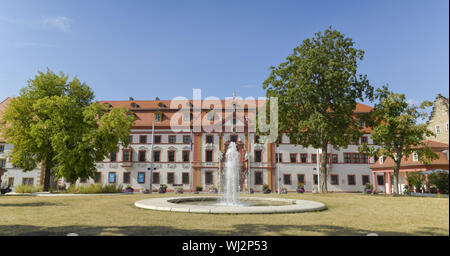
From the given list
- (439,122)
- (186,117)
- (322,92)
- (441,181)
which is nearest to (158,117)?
(186,117)

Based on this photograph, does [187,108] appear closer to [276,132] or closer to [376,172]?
[276,132]

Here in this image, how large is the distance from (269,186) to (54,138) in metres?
29.9

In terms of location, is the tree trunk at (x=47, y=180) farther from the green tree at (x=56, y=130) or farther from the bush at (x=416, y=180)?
the bush at (x=416, y=180)

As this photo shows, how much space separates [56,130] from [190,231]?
28.1m

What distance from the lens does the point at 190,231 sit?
27.5ft

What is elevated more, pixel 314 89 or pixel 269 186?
pixel 314 89

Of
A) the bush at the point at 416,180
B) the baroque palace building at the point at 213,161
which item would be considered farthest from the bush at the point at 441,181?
the baroque palace building at the point at 213,161

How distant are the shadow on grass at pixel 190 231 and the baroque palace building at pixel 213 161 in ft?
120

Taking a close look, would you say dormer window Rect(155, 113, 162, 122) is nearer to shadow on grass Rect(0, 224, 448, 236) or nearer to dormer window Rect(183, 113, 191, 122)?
dormer window Rect(183, 113, 191, 122)

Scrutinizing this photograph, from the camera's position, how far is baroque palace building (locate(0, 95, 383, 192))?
1820 inches

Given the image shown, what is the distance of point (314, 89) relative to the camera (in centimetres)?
2800

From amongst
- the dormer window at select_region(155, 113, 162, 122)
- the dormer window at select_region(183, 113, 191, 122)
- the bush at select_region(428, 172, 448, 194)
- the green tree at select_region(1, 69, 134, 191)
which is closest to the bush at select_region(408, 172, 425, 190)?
the bush at select_region(428, 172, 448, 194)

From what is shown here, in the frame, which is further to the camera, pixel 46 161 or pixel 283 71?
pixel 46 161
